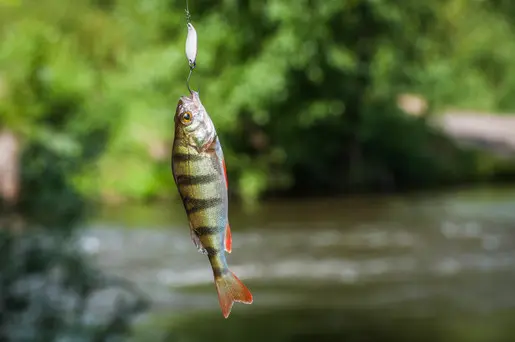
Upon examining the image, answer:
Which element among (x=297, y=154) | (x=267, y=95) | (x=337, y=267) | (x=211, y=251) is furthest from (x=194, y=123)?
(x=297, y=154)

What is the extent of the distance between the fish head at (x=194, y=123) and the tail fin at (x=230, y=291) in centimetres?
26

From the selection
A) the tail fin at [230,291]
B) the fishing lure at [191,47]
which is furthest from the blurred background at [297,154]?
the fishing lure at [191,47]

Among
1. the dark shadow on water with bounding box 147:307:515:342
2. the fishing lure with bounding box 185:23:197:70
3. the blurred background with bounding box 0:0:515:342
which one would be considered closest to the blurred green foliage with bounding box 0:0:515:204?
the blurred background with bounding box 0:0:515:342

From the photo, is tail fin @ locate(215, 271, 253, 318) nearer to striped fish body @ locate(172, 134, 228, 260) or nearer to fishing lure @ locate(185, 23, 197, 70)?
striped fish body @ locate(172, 134, 228, 260)

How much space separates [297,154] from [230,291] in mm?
20955

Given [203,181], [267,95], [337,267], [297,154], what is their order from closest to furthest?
[203,181], [337,267], [267,95], [297,154]

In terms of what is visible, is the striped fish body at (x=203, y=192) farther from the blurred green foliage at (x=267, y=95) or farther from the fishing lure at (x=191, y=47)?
the blurred green foliage at (x=267, y=95)

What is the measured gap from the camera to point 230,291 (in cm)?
238

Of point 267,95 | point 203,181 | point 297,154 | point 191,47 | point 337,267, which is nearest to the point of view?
point 191,47

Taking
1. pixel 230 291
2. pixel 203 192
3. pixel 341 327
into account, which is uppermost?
pixel 203 192

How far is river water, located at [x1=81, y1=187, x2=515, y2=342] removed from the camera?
40.9ft

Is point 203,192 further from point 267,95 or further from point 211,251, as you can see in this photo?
point 267,95

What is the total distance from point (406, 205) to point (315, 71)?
3.09 metres

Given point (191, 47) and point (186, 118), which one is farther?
point (186, 118)
